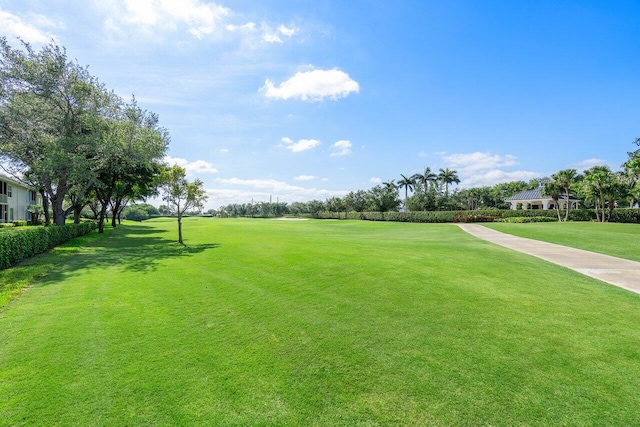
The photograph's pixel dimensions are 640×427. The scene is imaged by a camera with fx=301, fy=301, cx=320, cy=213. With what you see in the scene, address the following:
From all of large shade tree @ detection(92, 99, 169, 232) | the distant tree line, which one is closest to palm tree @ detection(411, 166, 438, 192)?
the distant tree line

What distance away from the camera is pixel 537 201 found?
62.6 meters

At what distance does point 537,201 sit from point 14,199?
8718cm

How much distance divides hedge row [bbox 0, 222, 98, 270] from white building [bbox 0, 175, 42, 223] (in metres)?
26.1

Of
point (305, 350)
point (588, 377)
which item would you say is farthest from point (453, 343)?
point (305, 350)

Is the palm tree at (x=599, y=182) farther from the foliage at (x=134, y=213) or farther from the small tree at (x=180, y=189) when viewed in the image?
the foliage at (x=134, y=213)

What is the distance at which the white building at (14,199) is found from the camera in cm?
3381

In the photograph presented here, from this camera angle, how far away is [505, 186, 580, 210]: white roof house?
5841cm

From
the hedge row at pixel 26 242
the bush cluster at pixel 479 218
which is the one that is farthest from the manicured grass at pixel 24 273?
the bush cluster at pixel 479 218

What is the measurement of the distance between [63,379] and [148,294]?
11.9 ft

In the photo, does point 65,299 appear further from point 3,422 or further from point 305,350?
point 305,350

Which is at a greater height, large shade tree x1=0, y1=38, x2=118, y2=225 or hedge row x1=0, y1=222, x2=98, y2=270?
large shade tree x1=0, y1=38, x2=118, y2=225

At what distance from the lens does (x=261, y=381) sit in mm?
3455

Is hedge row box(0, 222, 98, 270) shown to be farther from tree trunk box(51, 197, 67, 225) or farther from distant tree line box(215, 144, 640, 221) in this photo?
distant tree line box(215, 144, 640, 221)

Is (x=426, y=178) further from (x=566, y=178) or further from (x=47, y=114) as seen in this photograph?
(x=47, y=114)
